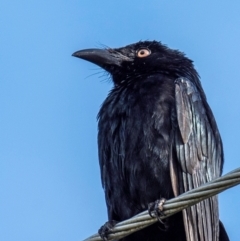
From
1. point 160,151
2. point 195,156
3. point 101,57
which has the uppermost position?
point 101,57

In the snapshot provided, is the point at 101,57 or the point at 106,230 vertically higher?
the point at 101,57

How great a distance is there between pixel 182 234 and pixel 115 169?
3.54 feet

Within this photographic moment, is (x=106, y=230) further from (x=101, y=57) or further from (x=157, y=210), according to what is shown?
(x=101, y=57)

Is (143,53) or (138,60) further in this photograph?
(143,53)

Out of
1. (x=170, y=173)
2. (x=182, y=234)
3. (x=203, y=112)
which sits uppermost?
(x=203, y=112)

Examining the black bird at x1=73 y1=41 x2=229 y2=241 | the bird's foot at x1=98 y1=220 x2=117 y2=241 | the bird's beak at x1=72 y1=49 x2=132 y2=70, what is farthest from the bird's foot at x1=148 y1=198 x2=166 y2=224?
the bird's beak at x1=72 y1=49 x2=132 y2=70

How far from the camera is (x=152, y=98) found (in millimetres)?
8203

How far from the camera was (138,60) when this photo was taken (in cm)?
941

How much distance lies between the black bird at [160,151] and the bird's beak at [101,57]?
2.35 feet

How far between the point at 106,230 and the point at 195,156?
1378 millimetres

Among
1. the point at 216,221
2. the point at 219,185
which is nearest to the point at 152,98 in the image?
the point at 216,221

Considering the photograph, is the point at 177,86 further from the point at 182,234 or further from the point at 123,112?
the point at 182,234

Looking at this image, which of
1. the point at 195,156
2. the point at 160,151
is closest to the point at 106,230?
the point at 160,151

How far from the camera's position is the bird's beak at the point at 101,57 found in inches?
372
